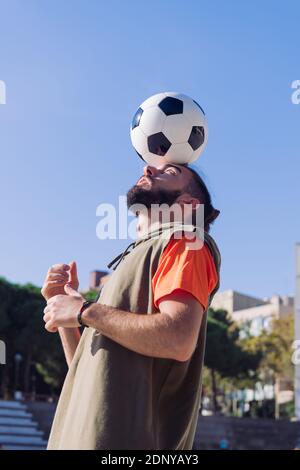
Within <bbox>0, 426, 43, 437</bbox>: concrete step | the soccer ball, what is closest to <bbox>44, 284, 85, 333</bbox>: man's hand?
the soccer ball

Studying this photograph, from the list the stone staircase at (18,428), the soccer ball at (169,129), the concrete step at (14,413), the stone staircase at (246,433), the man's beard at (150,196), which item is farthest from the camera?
the stone staircase at (246,433)

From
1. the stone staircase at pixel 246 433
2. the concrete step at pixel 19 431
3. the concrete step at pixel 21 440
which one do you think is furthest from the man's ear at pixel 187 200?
the stone staircase at pixel 246 433

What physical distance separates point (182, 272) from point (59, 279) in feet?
2.14

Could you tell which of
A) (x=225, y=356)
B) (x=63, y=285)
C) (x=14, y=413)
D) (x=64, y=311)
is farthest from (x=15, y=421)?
(x=64, y=311)

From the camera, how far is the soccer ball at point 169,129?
304 cm

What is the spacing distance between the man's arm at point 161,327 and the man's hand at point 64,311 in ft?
0.28

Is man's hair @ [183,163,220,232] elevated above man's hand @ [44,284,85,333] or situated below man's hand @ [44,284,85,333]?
Answer: above

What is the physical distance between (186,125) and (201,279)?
109 centimetres

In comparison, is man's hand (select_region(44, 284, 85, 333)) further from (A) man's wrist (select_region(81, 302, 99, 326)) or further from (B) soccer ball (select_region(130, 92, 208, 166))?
(B) soccer ball (select_region(130, 92, 208, 166))

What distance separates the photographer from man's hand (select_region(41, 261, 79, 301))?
9.20ft

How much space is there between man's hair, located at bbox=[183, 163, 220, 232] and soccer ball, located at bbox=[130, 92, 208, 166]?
0.65 feet

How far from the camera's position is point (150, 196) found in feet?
8.76

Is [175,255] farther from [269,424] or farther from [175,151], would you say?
[269,424]

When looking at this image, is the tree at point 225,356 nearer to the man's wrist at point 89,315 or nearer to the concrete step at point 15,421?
the concrete step at point 15,421
